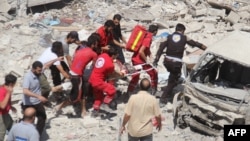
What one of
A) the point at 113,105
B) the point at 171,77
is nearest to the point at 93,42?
the point at 113,105

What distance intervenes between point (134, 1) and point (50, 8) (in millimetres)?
2780

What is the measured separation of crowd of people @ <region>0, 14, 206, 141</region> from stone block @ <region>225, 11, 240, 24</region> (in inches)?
218

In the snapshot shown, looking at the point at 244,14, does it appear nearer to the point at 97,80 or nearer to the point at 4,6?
the point at 4,6

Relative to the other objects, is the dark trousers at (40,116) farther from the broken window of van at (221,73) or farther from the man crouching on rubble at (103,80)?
the broken window of van at (221,73)

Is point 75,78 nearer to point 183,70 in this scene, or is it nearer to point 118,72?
point 118,72

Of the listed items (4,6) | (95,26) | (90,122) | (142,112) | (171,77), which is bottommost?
(90,122)

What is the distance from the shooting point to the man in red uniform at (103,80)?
9711 millimetres

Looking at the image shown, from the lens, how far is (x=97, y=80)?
979cm

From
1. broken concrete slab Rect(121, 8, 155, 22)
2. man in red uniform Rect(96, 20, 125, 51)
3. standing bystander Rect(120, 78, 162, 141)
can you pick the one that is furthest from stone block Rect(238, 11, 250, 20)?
standing bystander Rect(120, 78, 162, 141)

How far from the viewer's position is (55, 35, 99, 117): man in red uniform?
979cm

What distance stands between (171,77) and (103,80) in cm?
162

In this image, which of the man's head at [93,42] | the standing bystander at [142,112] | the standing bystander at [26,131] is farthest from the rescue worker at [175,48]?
the standing bystander at [26,131]

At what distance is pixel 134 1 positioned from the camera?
1711 centimetres

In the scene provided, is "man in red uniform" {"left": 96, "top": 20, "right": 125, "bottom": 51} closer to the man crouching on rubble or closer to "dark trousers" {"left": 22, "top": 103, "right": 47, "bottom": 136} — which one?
the man crouching on rubble
